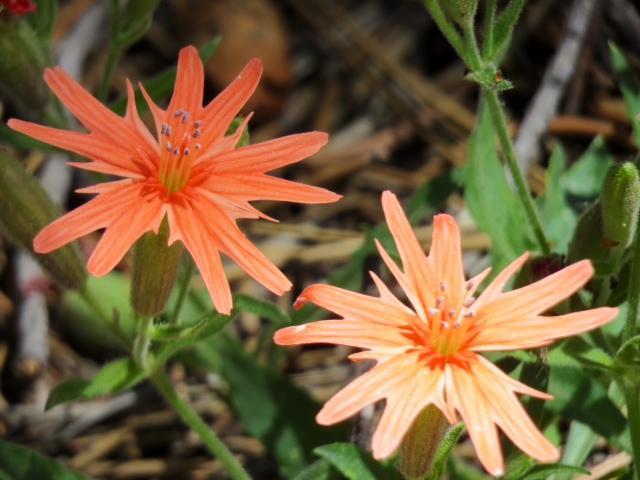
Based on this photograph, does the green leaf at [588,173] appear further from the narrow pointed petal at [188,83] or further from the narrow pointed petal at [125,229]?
the narrow pointed petal at [125,229]

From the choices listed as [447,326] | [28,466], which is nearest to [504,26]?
[447,326]

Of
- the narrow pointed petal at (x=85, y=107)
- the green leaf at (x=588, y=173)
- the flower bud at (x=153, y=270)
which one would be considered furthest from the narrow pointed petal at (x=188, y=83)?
the green leaf at (x=588, y=173)

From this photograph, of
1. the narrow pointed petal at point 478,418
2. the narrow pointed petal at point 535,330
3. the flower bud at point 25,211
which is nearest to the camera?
the narrow pointed petal at point 478,418

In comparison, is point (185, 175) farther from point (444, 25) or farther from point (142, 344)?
point (444, 25)

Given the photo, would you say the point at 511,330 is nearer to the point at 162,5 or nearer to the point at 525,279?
the point at 525,279

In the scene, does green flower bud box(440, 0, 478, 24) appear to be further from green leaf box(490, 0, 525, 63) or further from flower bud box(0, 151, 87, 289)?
flower bud box(0, 151, 87, 289)

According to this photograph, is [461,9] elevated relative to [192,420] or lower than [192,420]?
elevated
